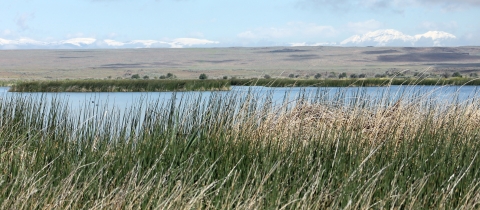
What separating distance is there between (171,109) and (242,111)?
2.90 feet

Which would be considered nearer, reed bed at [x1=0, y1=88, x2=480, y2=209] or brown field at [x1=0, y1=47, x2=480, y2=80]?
reed bed at [x1=0, y1=88, x2=480, y2=209]

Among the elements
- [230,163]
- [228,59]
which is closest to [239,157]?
[230,163]

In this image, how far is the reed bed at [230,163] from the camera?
4.75 metres

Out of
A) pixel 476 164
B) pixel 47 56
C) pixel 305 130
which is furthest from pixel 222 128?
pixel 47 56

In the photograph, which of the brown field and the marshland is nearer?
the marshland

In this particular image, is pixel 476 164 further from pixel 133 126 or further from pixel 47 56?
pixel 47 56

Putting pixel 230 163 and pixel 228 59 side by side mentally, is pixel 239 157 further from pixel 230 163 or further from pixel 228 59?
pixel 228 59

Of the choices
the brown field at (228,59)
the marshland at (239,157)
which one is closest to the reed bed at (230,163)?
the marshland at (239,157)

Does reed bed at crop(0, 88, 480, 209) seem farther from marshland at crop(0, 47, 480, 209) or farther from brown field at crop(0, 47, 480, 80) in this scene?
brown field at crop(0, 47, 480, 80)

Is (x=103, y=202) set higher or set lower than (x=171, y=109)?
lower

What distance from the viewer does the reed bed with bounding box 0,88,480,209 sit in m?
4.75

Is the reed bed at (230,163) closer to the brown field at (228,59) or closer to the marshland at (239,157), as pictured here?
the marshland at (239,157)

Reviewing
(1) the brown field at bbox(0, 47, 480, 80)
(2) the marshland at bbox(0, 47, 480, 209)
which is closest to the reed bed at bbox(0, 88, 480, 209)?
(2) the marshland at bbox(0, 47, 480, 209)

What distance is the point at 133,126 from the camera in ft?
22.3
